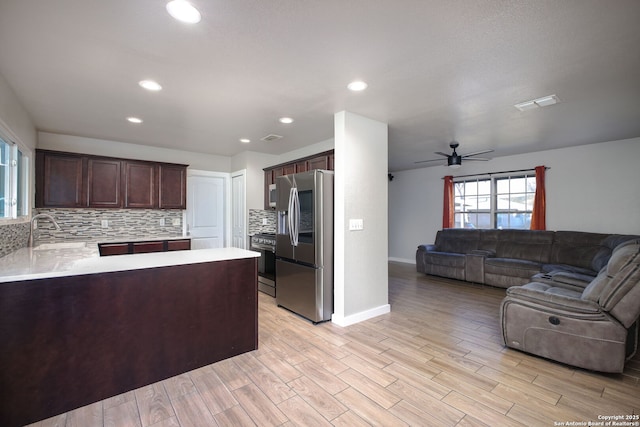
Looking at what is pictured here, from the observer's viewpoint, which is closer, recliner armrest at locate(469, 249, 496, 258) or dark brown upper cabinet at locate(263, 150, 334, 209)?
dark brown upper cabinet at locate(263, 150, 334, 209)

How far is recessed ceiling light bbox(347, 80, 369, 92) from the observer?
8.48 feet

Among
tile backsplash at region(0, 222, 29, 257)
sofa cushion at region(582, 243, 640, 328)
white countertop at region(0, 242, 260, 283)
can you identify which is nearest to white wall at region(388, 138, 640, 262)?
sofa cushion at region(582, 243, 640, 328)

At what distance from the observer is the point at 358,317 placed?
134 inches

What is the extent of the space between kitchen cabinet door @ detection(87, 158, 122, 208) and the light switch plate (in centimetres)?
357

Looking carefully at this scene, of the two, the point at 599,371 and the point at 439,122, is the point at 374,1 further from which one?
the point at 599,371

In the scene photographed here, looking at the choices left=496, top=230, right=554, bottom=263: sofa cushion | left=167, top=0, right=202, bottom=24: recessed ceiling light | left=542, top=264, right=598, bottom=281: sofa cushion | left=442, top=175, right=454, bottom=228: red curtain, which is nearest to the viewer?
left=167, top=0, right=202, bottom=24: recessed ceiling light

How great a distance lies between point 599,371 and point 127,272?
3.68 metres

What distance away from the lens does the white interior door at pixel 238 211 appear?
538 centimetres

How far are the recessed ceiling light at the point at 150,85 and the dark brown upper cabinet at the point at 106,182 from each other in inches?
89.9

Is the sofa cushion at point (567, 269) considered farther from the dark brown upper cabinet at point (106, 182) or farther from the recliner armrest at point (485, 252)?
the dark brown upper cabinet at point (106, 182)

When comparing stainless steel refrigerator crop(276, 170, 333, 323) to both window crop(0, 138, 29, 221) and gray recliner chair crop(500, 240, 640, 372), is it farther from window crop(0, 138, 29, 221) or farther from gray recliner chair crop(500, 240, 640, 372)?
window crop(0, 138, 29, 221)

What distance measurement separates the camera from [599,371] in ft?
7.59

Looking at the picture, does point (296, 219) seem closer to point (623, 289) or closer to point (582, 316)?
point (582, 316)

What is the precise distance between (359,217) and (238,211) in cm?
293
